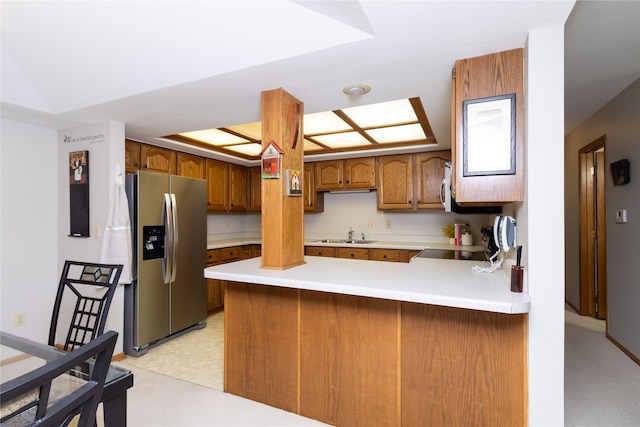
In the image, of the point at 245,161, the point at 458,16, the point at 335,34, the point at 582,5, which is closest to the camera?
the point at 458,16

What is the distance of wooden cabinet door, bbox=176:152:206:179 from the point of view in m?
3.96

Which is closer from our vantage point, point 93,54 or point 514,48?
point 514,48

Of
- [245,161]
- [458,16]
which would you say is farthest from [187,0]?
[245,161]

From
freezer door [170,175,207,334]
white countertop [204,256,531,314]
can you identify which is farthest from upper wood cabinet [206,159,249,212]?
white countertop [204,256,531,314]

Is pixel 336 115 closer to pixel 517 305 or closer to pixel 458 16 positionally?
pixel 458 16

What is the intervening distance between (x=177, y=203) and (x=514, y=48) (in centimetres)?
300

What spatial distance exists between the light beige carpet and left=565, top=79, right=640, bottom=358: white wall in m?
3.38

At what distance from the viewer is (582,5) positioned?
1.69 m

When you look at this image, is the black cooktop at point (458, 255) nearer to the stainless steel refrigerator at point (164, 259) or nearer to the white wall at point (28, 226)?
the stainless steel refrigerator at point (164, 259)

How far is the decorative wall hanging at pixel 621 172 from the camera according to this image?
8.83 feet

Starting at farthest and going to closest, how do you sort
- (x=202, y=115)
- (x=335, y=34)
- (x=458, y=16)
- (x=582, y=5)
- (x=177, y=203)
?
(x=177, y=203), (x=202, y=115), (x=582, y=5), (x=335, y=34), (x=458, y=16)

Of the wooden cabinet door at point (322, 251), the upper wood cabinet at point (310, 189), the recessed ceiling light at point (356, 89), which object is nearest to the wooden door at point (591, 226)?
the wooden cabinet door at point (322, 251)

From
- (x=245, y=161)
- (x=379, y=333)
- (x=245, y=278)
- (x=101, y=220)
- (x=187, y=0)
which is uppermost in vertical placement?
(x=187, y=0)

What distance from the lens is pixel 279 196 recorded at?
2076 mm
